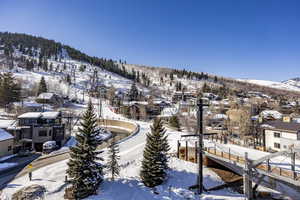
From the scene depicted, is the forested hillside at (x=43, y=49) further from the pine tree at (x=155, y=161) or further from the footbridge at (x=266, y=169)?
the footbridge at (x=266, y=169)

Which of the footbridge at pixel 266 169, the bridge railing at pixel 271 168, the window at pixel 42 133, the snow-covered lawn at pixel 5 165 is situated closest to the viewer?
the bridge railing at pixel 271 168

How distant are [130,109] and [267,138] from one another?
1556 inches

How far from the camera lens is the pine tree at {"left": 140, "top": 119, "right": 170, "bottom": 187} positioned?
53.5 feet

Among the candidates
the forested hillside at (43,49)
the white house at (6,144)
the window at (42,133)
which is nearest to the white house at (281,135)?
the window at (42,133)

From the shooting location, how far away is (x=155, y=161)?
16.6 metres

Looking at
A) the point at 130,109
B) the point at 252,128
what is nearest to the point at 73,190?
the point at 252,128

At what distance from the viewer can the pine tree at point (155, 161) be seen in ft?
53.5

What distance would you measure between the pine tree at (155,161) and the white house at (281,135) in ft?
68.5

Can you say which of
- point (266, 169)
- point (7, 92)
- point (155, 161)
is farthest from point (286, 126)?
point (7, 92)

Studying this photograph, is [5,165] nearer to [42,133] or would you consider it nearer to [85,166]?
[42,133]

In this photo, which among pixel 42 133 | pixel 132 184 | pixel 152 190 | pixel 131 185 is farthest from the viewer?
pixel 42 133

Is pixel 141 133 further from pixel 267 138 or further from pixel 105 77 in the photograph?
pixel 105 77

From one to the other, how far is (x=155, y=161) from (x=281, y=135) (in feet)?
77.1

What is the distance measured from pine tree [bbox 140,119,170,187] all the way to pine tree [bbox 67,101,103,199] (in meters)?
3.95
